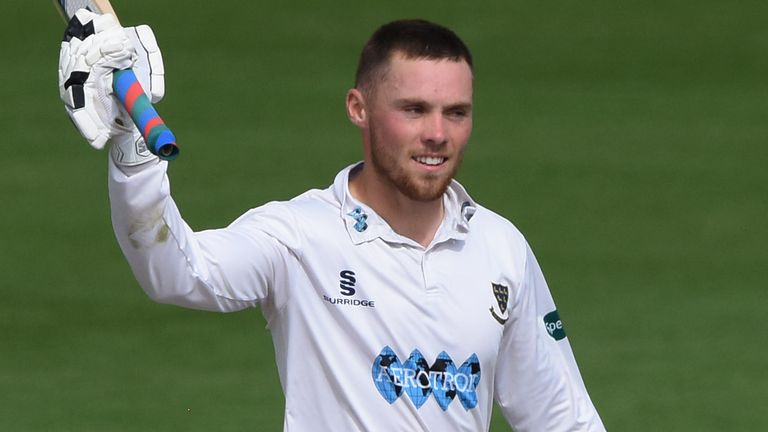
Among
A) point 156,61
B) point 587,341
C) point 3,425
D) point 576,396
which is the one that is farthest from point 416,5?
point 156,61

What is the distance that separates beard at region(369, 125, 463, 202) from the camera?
18.7ft

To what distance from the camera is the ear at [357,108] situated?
5914 millimetres

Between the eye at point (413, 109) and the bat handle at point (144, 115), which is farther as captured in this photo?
the eye at point (413, 109)

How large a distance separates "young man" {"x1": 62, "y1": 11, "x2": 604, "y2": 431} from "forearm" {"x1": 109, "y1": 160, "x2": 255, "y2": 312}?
0.27 feet

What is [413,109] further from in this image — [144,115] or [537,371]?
[144,115]

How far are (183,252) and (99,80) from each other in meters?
0.58

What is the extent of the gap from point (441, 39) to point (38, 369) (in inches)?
191

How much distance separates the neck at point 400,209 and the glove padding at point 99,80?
1.05 metres

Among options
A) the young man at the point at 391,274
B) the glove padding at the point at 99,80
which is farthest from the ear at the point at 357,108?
the glove padding at the point at 99,80

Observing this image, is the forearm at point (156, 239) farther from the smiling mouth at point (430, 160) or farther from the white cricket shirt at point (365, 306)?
the smiling mouth at point (430, 160)

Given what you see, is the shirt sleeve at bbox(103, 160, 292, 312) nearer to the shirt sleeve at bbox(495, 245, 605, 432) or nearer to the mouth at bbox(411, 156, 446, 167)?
the mouth at bbox(411, 156, 446, 167)

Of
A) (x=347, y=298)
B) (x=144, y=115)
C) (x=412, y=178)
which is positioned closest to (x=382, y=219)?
(x=412, y=178)

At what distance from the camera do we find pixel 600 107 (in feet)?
41.2

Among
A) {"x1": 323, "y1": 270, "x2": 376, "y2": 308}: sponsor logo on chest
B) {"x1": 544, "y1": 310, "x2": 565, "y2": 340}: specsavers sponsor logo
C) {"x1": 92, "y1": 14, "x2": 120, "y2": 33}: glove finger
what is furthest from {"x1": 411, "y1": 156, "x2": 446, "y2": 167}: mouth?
{"x1": 92, "y1": 14, "x2": 120, "y2": 33}: glove finger
